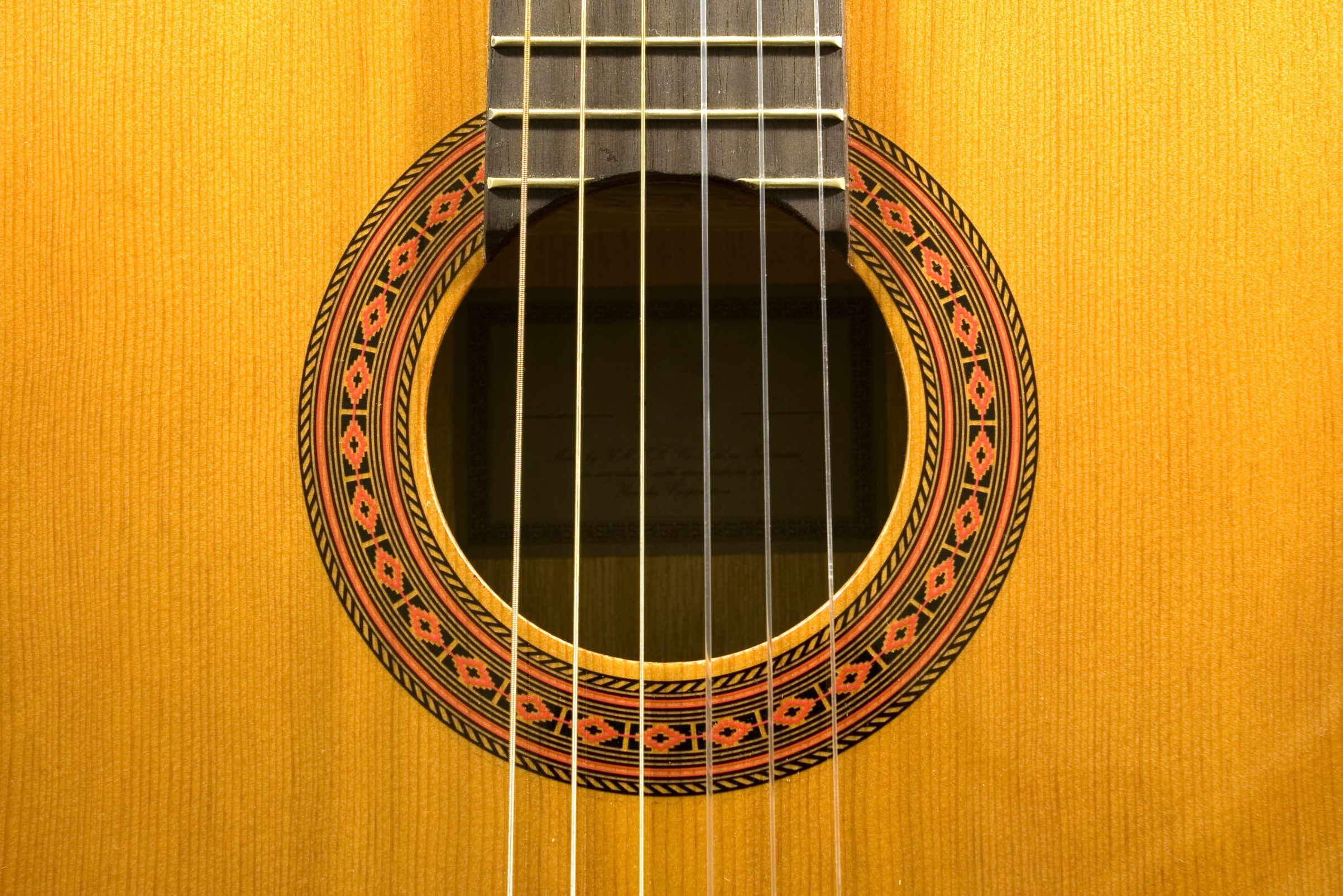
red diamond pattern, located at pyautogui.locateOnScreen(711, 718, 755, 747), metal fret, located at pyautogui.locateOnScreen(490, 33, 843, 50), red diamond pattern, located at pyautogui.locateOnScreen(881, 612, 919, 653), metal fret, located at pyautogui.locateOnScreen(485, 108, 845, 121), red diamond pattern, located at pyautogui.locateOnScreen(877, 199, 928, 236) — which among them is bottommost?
red diamond pattern, located at pyautogui.locateOnScreen(711, 718, 755, 747)

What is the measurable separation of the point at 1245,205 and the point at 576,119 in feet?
1.61

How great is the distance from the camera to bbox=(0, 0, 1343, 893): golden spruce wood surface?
0.83 meters

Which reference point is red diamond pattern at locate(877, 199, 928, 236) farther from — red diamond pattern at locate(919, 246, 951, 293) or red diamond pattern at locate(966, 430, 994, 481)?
red diamond pattern at locate(966, 430, 994, 481)

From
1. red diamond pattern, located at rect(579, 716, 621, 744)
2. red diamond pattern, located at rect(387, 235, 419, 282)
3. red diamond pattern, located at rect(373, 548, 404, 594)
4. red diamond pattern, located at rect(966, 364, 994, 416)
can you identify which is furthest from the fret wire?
red diamond pattern, located at rect(579, 716, 621, 744)

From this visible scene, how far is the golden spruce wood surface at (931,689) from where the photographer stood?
2.73 feet

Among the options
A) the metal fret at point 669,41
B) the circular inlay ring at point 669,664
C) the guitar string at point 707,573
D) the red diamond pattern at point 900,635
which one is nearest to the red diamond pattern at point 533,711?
the circular inlay ring at point 669,664

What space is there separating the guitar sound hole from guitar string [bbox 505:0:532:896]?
0.28 meters

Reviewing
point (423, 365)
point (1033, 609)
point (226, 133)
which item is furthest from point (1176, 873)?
point (226, 133)

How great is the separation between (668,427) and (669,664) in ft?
1.33

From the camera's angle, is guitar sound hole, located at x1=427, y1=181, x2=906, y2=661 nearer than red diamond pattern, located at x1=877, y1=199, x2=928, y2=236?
No

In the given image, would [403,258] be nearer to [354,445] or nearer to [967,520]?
[354,445]

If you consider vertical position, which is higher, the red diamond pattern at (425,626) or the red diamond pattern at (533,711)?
the red diamond pattern at (425,626)

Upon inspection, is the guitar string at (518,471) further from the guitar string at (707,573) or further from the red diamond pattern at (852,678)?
the red diamond pattern at (852,678)

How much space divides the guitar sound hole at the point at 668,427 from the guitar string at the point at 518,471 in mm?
282
